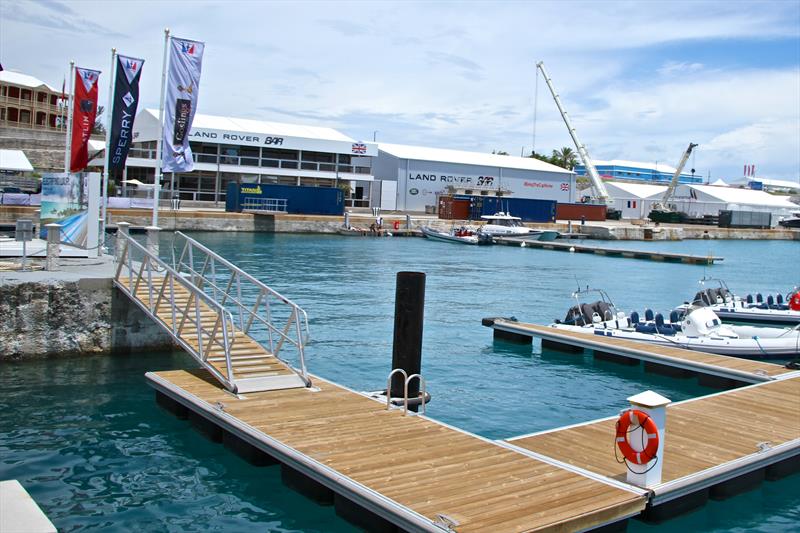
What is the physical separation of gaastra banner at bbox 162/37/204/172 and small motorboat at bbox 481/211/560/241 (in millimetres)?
52171

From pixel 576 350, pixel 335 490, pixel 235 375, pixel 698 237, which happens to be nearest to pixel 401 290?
pixel 235 375

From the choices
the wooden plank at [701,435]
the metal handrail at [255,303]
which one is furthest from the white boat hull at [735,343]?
the metal handrail at [255,303]

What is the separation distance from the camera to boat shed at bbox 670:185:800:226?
126250 mm

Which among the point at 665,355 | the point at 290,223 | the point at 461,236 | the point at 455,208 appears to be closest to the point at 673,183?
the point at 455,208

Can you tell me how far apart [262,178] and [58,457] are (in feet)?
237

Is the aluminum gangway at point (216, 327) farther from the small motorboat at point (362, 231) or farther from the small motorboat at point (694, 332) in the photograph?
the small motorboat at point (362, 231)

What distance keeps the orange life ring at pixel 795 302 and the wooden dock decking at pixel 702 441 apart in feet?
56.0

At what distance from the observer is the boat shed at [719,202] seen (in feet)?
414

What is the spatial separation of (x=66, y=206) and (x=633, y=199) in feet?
364

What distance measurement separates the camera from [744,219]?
4363 inches

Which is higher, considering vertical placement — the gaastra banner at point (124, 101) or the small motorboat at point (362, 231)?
the gaastra banner at point (124, 101)

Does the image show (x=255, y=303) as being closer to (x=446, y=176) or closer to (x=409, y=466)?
(x=409, y=466)

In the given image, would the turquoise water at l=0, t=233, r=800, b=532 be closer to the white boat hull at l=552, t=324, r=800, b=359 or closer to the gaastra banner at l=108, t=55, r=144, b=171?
the white boat hull at l=552, t=324, r=800, b=359

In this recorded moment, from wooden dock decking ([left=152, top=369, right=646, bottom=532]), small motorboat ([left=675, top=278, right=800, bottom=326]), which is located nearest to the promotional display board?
wooden dock decking ([left=152, top=369, right=646, bottom=532])
